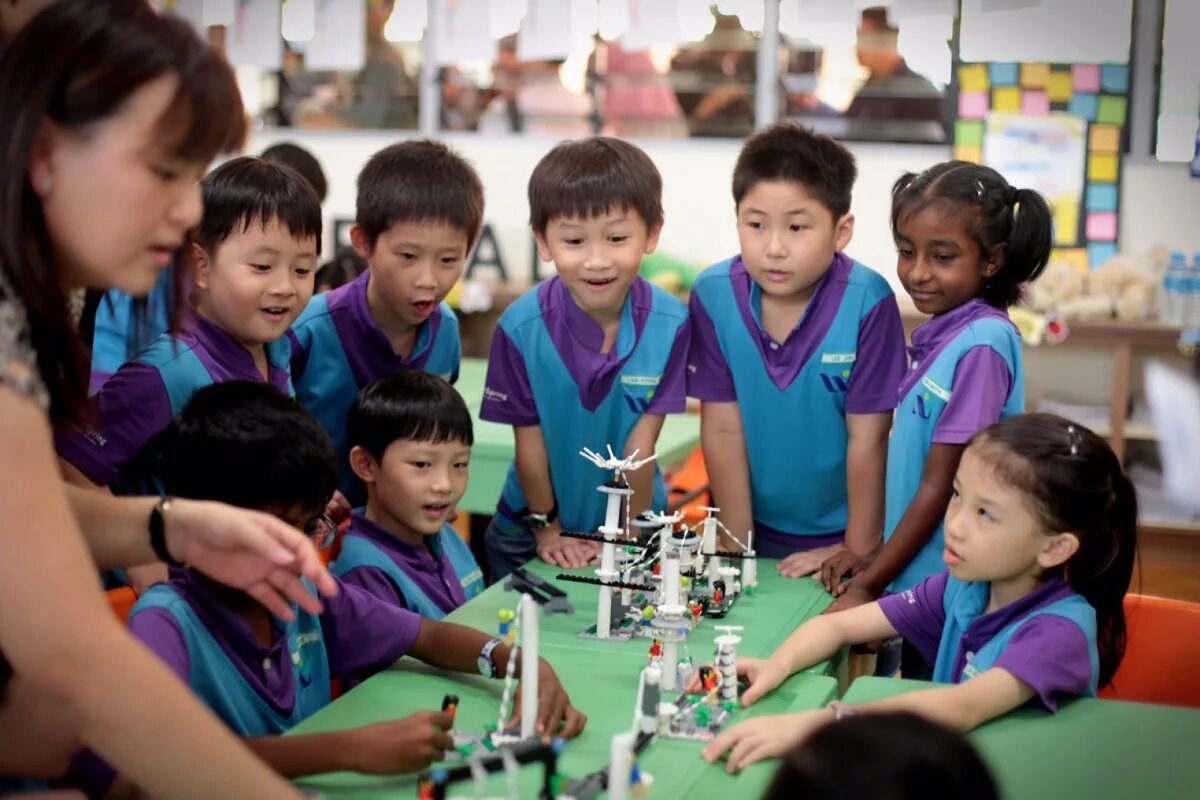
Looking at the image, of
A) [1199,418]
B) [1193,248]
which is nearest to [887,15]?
[1193,248]

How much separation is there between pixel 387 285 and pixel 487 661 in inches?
43.3

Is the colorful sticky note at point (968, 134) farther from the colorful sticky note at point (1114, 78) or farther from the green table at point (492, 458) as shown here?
the green table at point (492, 458)

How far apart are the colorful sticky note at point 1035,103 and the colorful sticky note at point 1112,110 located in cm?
21

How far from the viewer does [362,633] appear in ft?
6.52

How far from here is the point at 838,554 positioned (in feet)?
8.78

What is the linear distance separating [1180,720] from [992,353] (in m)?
0.88

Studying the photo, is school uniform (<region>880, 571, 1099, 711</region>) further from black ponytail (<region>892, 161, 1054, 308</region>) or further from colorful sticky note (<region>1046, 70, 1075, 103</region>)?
colorful sticky note (<region>1046, 70, 1075, 103</region>)

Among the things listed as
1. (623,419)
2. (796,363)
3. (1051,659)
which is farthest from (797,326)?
(1051,659)

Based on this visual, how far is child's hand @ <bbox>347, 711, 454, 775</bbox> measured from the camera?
159 centimetres

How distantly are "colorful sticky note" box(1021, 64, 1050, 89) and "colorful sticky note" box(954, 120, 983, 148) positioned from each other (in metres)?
0.24

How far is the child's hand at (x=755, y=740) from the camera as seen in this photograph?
1672 millimetres

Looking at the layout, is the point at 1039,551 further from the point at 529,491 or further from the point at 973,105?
the point at 973,105

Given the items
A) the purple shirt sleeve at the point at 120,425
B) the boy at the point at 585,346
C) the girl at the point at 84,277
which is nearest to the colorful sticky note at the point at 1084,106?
the boy at the point at 585,346

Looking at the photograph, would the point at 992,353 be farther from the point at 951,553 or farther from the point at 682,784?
the point at 682,784
